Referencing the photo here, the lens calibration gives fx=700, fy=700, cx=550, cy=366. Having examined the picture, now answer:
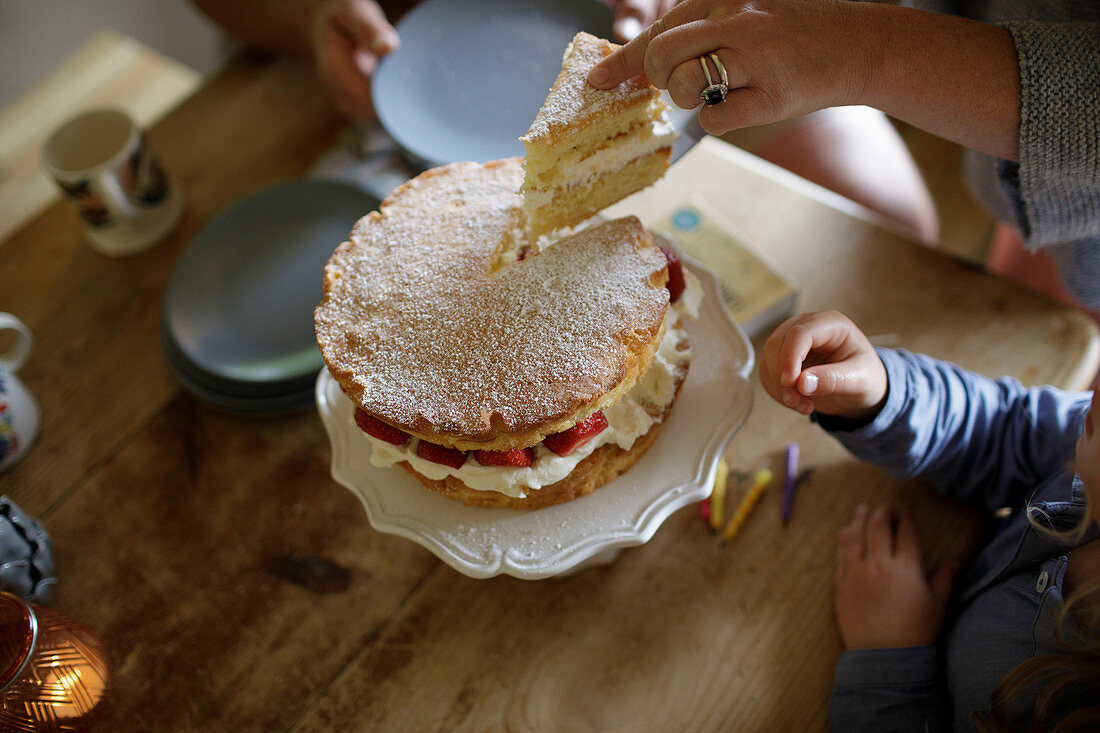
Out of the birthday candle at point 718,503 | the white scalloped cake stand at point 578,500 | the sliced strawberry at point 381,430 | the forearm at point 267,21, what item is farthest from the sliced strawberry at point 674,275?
the forearm at point 267,21

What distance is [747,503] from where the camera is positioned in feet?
3.80

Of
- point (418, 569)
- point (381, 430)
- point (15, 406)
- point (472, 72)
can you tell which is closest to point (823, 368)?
point (381, 430)

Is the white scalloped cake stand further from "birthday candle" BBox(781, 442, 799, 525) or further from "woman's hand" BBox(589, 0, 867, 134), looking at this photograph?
"woman's hand" BBox(589, 0, 867, 134)

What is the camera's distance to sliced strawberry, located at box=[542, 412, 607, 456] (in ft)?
3.04

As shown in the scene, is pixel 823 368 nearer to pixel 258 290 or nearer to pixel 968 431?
pixel 968 431

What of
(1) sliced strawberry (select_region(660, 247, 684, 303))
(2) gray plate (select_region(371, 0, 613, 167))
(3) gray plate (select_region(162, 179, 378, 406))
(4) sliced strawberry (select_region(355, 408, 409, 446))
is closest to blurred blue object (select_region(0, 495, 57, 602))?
(3) gray plate (select_region(162, 179, 378, 406))

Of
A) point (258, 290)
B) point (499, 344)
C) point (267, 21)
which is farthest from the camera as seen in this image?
point (267, 21)

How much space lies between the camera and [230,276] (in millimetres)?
1382

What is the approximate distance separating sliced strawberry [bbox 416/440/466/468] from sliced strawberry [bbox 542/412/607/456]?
0.40ft

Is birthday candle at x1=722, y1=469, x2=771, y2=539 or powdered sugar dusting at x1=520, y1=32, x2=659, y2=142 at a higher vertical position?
powdered sugar dusting at x1=520, y1=32, x2=659, y2=142

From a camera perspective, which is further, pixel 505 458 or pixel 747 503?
pixel 747 503

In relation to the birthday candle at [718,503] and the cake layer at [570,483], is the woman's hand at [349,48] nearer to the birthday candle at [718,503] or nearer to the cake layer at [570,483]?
the cake layer at [570,483]

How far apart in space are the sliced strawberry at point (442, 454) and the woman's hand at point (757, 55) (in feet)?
1.78

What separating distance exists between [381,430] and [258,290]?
587 mm
